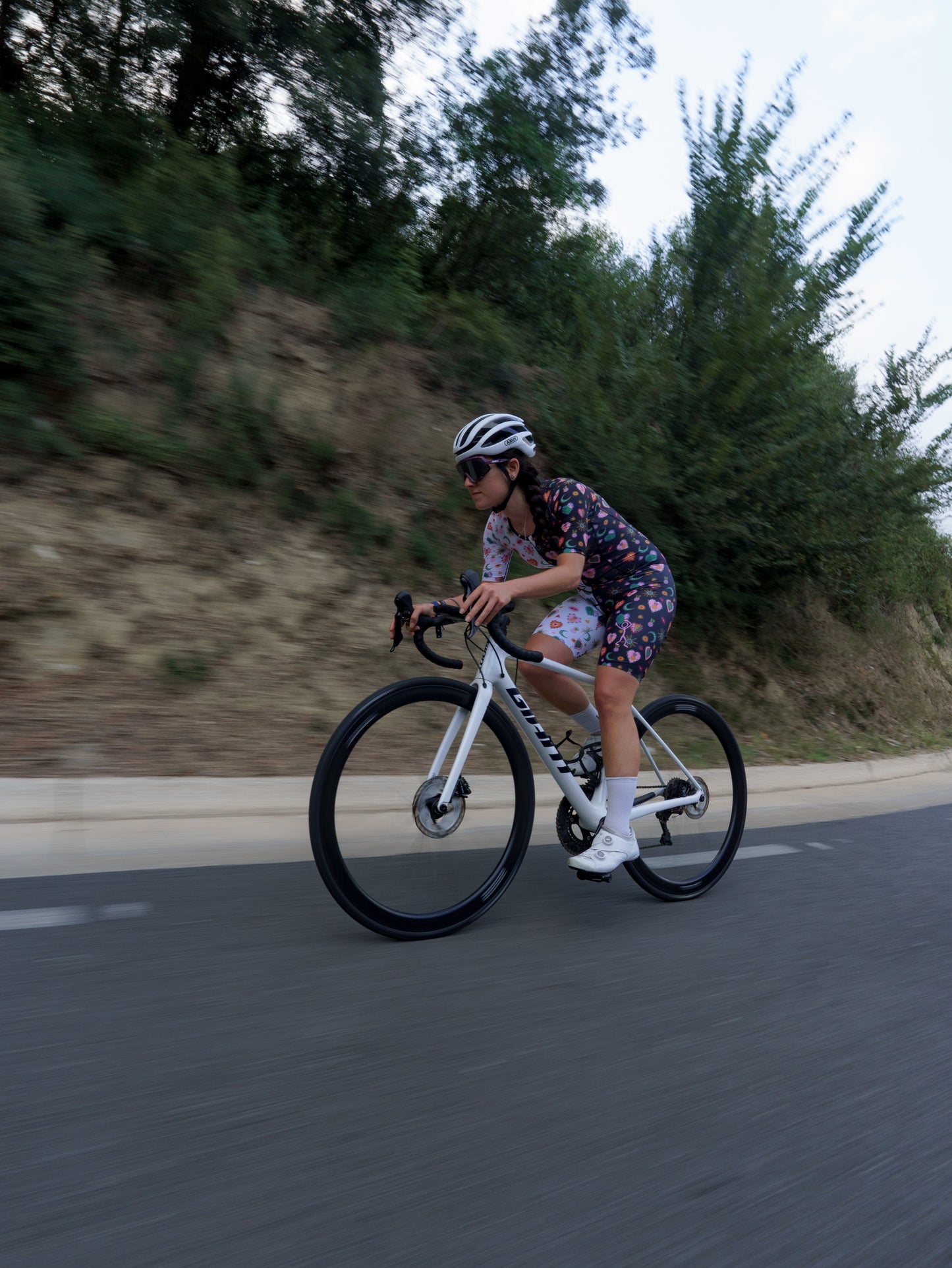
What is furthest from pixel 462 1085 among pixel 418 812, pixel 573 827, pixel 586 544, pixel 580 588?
pixel 580 588

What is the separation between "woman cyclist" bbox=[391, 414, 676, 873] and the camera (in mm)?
3729

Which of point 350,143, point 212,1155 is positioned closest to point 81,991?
point 212,1155

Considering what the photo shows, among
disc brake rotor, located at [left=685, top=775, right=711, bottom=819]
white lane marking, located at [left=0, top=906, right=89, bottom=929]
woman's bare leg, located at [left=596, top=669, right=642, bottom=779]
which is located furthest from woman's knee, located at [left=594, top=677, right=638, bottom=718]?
white lane marking, located at [left=0, top=906, right=89, bottom=929]

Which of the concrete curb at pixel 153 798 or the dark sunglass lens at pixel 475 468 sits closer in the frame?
the dark sunglass lens at pixel 475 468

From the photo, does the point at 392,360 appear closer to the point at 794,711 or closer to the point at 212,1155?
the point at 794,711

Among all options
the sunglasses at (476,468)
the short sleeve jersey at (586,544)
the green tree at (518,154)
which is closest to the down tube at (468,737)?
the short sleeve jersey at (586,544)

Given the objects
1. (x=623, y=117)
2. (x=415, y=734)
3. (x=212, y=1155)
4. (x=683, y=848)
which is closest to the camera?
(x=212, y=1155)

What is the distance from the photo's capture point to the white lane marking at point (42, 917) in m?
3.46

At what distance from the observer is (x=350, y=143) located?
10836 mm

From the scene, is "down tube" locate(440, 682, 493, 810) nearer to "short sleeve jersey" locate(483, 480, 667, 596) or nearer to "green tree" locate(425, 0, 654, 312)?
"short sleeve jersey" locate(483, 480, 667, 596)

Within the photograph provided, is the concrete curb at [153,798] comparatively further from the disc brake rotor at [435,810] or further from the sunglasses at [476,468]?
the sunglasses at [476,468]

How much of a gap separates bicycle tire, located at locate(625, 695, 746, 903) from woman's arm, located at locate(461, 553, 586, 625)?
90 centimetres

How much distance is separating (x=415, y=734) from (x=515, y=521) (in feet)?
3.12

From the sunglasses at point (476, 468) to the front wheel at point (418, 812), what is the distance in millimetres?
762
